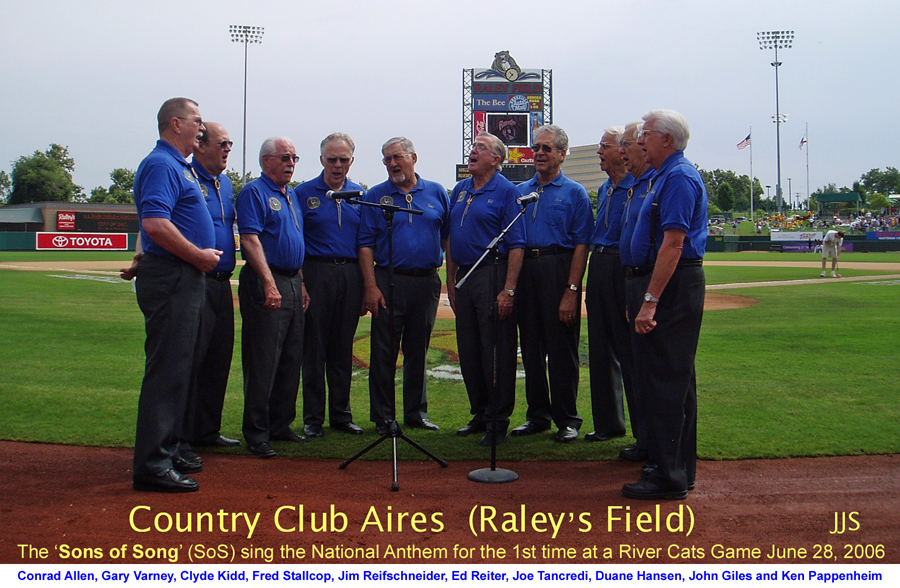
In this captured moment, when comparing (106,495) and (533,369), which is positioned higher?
(533,369)

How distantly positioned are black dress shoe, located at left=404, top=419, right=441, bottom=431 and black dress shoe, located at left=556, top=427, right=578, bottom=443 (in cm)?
97

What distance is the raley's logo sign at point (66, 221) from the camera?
57438 mm

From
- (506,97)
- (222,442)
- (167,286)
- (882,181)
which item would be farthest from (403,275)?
(882,181)

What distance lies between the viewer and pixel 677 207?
13.6 ft

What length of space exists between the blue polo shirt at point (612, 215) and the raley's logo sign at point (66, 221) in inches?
2376

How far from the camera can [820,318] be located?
1286 cm

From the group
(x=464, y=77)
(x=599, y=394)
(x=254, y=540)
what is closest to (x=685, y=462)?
(x=599, y=394)

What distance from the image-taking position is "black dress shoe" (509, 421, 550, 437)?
5.83 metres

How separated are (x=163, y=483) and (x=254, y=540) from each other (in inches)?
41.4

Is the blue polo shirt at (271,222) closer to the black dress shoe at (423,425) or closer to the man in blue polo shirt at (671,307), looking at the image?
the black dress shoe at (423,425)

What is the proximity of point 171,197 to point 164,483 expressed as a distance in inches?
64.6

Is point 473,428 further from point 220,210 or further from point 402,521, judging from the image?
point 220,210

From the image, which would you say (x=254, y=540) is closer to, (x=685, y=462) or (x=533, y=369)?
(x=685, y=462)

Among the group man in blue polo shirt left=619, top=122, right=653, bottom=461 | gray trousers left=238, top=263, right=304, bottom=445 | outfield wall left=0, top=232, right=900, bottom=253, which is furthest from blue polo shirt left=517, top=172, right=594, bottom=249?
outfield wall left=0, top=232, right=900, bottom=253
